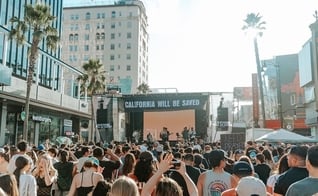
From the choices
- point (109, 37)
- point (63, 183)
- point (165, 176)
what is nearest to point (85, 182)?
point (165, 176)

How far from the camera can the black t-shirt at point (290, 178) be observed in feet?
14.7

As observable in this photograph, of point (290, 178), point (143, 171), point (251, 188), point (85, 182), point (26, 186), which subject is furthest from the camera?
point (85, 182)

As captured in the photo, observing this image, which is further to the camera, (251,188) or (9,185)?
(9,185)

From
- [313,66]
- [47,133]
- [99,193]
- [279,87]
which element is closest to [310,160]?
[99,193]

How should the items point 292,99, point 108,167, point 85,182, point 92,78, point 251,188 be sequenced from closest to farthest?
point 251,188
point 85,182
point 108,167
point 92,78
point 292,99

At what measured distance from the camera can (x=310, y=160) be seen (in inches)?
143

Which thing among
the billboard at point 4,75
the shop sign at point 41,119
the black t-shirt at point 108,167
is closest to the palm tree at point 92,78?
the shop sign at point 41,119

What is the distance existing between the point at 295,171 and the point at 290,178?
0.12 meters

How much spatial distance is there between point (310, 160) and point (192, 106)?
80.7 feet

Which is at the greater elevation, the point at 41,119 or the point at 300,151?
the point at 41,119

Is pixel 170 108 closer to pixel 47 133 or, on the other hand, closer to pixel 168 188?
pixel 47 133

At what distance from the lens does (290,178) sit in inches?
177

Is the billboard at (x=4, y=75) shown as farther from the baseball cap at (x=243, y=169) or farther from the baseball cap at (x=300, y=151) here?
the baseball cap at (x=300, y=151)

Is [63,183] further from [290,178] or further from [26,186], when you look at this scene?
[290,178]
